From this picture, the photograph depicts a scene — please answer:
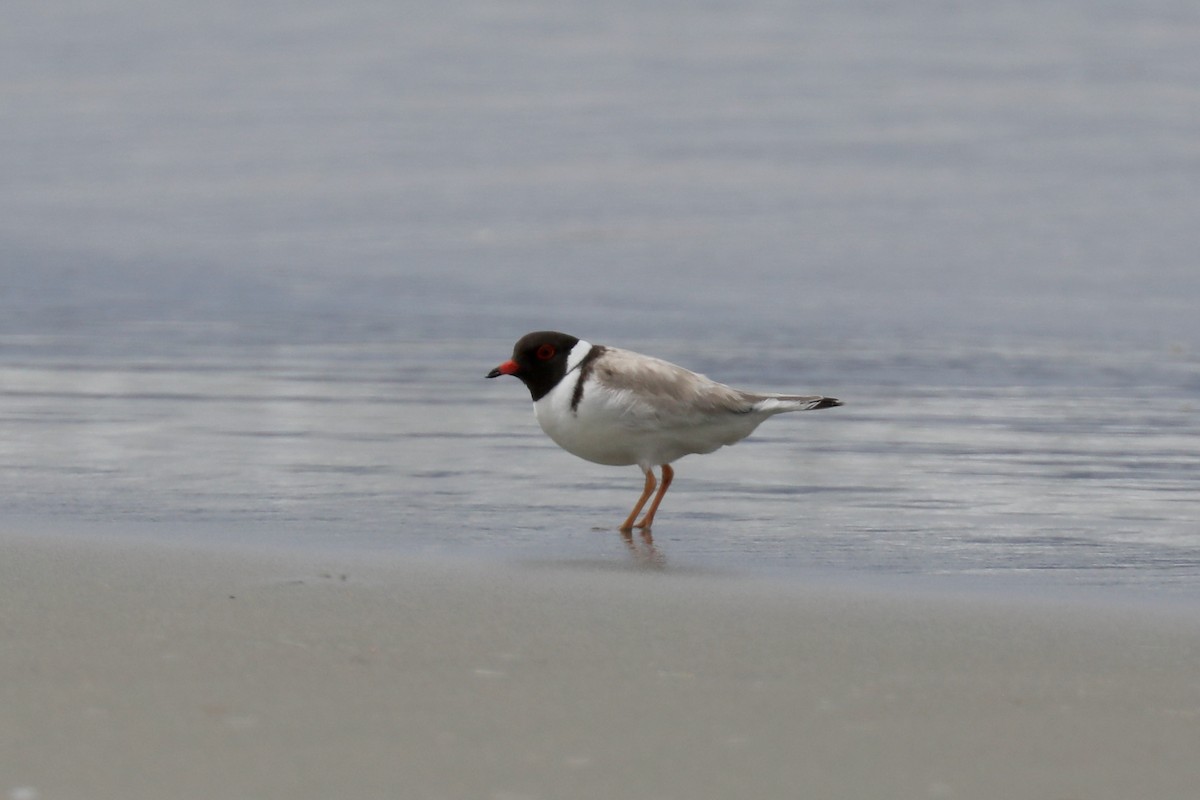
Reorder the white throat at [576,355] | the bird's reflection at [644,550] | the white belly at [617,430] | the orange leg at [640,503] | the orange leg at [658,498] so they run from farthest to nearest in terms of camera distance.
Result: 1. the white throat at [576,355]
2. the white belly at [617,430]
3. the orange leg at [658,498]
4. the orange leg at [640,503]
5. the bird's reflection at [644,550]

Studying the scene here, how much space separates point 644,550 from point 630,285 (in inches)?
395

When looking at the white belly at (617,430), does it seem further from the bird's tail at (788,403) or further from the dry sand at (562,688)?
the dry sand at (562,688)

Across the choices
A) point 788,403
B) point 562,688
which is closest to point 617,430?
point 788,403

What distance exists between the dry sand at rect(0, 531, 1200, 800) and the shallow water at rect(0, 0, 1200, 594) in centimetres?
74

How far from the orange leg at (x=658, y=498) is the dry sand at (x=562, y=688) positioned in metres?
1.05

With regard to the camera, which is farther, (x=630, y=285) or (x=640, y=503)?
(x=630, y=285)

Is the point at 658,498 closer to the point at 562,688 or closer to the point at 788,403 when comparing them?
the point at 788,403

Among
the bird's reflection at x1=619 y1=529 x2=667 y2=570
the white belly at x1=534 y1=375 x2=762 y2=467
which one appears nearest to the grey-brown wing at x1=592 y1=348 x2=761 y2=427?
the white belly at x1=534 y1=375 x2=762 y2=467

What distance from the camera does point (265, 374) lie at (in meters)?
10.2

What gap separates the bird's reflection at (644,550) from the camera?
5426mm

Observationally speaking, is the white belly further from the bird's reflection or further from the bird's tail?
the bird's reflection

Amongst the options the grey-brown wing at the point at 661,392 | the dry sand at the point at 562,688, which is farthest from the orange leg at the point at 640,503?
the dry sand at the point at 562,688

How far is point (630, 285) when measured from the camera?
15641 millimetres

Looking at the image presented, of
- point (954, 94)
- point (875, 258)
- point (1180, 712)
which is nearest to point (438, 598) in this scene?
point (1180, 712)
